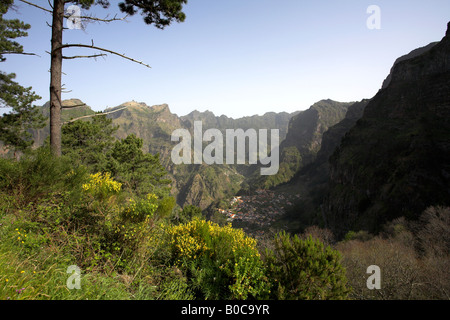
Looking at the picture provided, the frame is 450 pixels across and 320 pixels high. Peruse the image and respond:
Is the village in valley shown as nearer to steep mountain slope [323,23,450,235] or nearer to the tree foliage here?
steep mountain slope [323,23,450,235]

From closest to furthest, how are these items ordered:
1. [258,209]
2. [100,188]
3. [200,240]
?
[200,240] → [100,188] → [258,209]

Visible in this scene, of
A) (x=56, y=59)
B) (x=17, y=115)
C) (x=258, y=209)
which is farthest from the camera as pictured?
(x=258, y=209)

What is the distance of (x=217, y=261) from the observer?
495 cm

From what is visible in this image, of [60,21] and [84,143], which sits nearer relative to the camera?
[60,21]

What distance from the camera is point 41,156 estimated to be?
5008 millimetres

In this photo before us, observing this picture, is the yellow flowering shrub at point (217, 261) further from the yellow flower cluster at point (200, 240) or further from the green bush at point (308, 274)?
the green bush at point (308, 274)

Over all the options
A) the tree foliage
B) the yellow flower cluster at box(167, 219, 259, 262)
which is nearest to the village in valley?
the tree foliage

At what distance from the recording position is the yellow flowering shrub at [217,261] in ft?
13.6

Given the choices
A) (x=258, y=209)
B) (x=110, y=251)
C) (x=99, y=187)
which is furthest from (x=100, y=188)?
(x=258, y=209)

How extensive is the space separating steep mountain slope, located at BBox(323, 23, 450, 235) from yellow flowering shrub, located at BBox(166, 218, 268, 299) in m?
39.2

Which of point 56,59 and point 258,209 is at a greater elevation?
point 56,59

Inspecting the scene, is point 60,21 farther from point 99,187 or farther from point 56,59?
point 99,187

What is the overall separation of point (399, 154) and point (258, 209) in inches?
3397

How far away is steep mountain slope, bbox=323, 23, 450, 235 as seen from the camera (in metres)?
35.8
